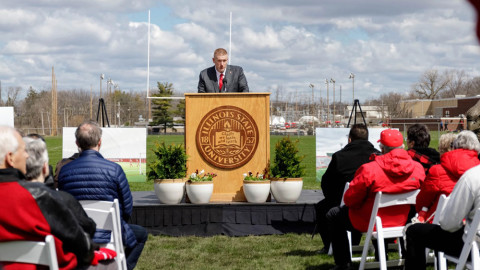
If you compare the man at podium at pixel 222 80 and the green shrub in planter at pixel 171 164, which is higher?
the man at podium at pixel 222 80

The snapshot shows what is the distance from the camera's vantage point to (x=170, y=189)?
7988 millimetres

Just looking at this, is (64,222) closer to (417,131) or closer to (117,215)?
(117,215)

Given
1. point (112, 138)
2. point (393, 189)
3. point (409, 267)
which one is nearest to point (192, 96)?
point (112, 138)

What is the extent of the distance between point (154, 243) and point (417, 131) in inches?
136

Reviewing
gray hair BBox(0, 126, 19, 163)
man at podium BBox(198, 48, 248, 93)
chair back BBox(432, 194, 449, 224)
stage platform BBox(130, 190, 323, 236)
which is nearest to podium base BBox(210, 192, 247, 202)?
stage platform BBox(130, 190, 323, 236)

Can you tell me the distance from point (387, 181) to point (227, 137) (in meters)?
3.23

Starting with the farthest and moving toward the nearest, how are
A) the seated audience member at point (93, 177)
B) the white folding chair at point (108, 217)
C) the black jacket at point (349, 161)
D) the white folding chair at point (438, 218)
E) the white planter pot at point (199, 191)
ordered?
the white planter pot at point (199, 191) → the black jacket at point (349, 161) → the seated audience member at point (93, 177) → the white folding chair at point (438, 218) → the white folding chair at point (108, 217)

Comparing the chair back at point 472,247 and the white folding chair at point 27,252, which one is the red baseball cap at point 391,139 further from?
the white folding chair at point 27,252

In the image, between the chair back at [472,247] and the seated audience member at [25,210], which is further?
the chair back at [472,247]

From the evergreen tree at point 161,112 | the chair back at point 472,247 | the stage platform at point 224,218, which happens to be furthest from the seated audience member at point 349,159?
the evergreen tree at point 161,112

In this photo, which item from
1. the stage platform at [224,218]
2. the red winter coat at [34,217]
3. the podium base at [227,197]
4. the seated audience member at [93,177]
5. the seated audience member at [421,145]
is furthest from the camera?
the podium base at [227,197]

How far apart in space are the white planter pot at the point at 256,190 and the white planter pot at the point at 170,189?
0.81 metres

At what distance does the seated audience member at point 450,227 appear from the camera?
4051mm

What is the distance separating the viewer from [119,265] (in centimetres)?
444
